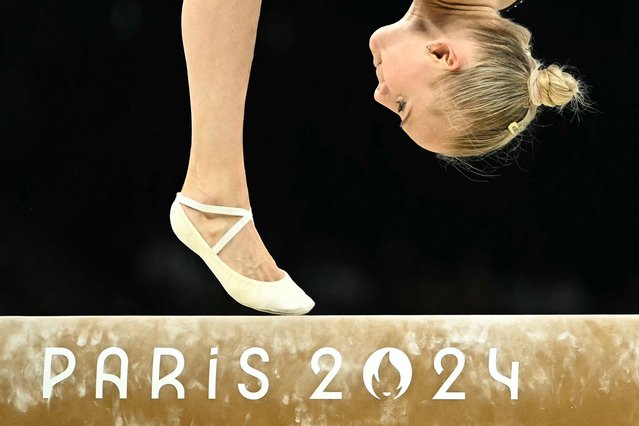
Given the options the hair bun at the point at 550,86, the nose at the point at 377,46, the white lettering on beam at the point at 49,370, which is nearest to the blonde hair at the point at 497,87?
the hair bun at the point at 550,86

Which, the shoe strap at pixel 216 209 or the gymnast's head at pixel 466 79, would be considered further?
the shoe strap at pixel 216 209

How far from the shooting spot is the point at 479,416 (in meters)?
2.50

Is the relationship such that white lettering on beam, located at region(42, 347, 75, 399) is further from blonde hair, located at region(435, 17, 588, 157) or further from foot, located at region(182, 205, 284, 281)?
blonde hair, located at region(435, 17, 588, 157)

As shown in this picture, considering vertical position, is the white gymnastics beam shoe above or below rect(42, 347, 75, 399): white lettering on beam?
above

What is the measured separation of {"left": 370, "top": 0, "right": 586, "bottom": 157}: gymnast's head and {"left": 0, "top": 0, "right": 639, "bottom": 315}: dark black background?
455mm

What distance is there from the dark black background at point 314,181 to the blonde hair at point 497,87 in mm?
566

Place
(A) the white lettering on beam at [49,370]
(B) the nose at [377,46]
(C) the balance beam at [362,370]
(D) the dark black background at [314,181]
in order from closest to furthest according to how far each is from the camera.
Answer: (C) the balance beam at [362,370]
(A) the white lettering on beam at [49,370]
(B) the nose at [377,46]
(D) the dark black background at [314,181]

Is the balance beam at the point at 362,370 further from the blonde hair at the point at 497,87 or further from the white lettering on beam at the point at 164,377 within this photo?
the blonde hair at the point at 497,87

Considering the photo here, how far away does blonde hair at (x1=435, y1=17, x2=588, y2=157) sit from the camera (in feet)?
8.30

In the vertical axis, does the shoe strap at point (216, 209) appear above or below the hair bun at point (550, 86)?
below

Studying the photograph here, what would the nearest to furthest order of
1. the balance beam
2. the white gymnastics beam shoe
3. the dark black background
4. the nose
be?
the balance beam
the white gymnastics beam shoe
the nose
the dark black background

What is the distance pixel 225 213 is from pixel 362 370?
611 millimetres

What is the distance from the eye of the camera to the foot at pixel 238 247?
2688 millimetres

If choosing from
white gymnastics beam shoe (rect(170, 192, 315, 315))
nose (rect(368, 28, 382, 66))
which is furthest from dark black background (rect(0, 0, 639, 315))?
white gymnastics beam shoe (rect(170, 192, 315, 315))
